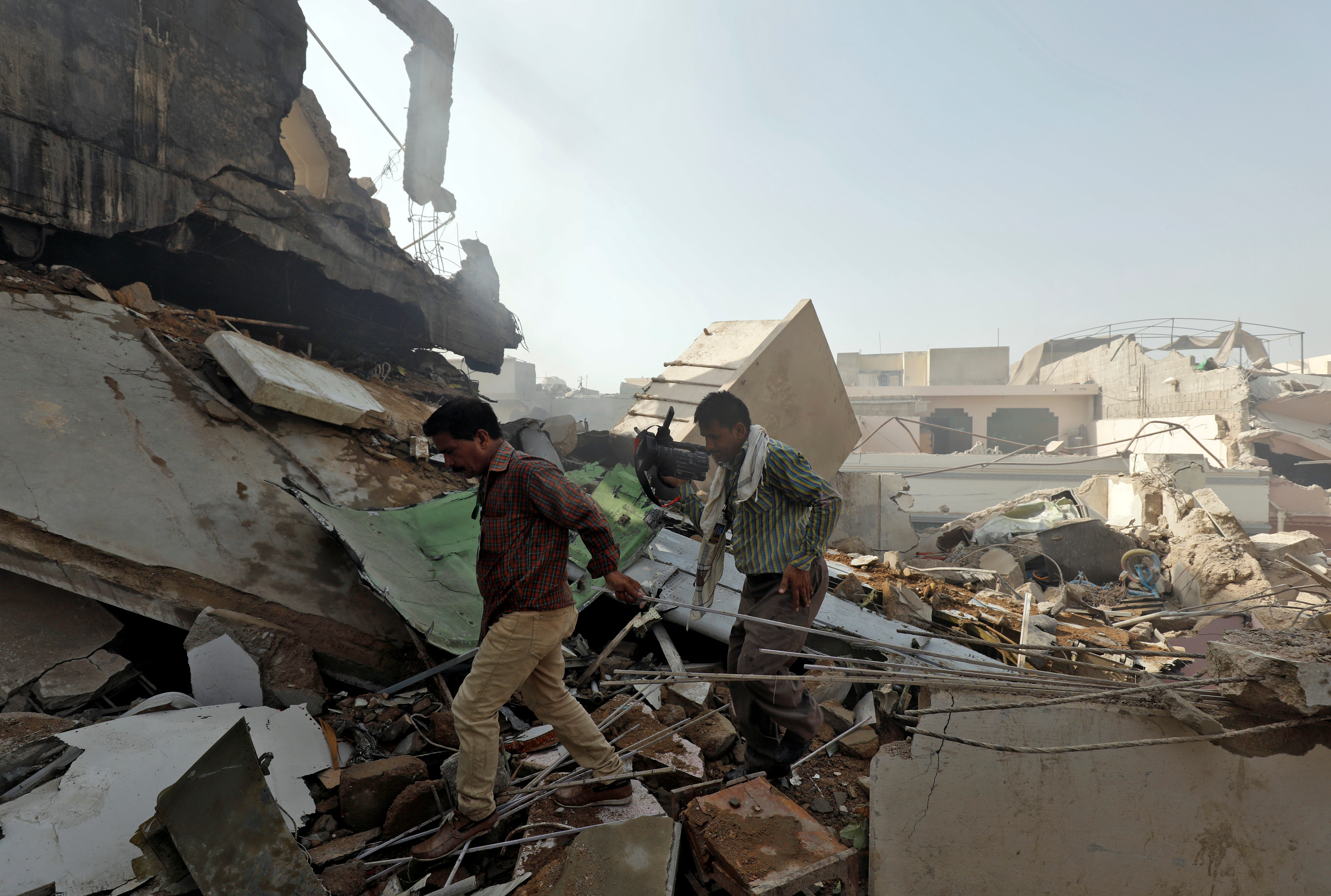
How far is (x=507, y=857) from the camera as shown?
7.38 feet

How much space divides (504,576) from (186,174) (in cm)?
683

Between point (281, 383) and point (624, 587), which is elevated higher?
point (281, 383)

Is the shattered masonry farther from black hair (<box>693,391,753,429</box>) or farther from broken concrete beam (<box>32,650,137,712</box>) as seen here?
black hair (<box>693,391,753,429</box>)

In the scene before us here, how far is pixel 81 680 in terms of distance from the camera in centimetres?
281

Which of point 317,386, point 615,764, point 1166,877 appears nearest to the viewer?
point 1166,877

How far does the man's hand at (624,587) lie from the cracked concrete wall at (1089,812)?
2.99ft

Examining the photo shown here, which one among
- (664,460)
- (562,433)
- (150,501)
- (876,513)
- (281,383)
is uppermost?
(281,383)

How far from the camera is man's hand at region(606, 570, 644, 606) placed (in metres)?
2.25

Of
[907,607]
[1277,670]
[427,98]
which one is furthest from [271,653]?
[427,98]

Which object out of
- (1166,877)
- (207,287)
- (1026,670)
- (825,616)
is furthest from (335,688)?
(207,287)

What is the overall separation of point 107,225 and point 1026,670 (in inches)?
309

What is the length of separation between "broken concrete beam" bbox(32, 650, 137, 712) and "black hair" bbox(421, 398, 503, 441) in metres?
2.11

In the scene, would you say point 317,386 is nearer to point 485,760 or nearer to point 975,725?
point 485,760

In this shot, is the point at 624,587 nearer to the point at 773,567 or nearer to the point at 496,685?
the point at 496,685
